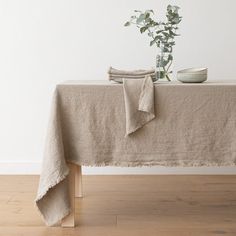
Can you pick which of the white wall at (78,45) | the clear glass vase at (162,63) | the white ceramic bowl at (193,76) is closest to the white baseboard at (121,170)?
the white wall at (78,45)

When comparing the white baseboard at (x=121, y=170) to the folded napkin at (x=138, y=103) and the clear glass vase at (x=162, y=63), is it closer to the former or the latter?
the clear glass vase at (x=162, y=63)

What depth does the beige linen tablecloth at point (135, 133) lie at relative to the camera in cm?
194

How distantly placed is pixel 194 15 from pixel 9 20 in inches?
45.5

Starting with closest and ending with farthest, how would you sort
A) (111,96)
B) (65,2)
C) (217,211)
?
(111,96)
(217,211)
(65,2)

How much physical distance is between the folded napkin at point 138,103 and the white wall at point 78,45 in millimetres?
924

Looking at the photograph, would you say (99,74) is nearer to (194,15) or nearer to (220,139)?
(194,15)

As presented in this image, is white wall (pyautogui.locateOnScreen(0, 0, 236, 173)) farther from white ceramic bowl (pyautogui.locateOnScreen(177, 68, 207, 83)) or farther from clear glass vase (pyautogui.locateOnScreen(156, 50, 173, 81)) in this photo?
white ceramic bowl (pyautogui.locateOnScreen(177, 68, 207, 83))

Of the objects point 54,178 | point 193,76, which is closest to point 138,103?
point 193,76

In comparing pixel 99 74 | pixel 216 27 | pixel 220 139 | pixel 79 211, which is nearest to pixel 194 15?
pixel 216 27

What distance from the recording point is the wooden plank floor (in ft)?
6.53


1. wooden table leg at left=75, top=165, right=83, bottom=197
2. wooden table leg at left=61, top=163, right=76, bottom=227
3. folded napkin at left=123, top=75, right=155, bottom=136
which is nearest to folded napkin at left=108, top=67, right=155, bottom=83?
folded napkin at left=123, top=75, right=155, bottom=136

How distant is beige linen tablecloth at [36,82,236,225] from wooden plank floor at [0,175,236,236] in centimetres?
18

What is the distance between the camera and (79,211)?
7.34 ft

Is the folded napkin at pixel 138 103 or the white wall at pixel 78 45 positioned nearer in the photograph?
the folded napkin at pixel 138 103
